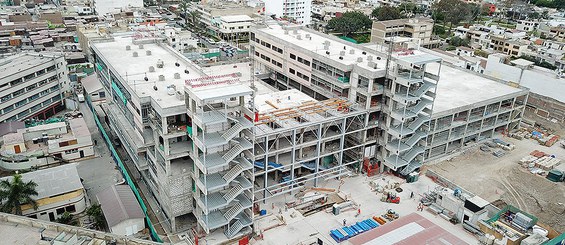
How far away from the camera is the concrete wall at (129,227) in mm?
38406

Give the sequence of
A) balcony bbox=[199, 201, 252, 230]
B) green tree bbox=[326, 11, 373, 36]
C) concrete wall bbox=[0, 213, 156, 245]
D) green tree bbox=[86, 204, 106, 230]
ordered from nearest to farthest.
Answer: concrete wall bbox=[0, 213, 156, 245] → balcony bbox=[199, 201, 252, 230] → green tree bbox=[86, 204, 106, 230] → green tree bbox=[326, 11, 373, 36]

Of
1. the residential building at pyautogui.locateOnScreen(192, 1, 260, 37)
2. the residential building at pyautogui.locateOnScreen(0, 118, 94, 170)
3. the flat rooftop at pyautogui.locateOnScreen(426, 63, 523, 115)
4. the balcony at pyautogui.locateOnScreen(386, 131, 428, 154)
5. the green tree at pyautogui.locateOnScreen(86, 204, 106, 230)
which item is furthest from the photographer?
the residential building at pyautogui.locateOnScreen(192, 1, 260, 37)

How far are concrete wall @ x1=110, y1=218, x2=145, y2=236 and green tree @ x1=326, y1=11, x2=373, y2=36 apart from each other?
9228 centimetres

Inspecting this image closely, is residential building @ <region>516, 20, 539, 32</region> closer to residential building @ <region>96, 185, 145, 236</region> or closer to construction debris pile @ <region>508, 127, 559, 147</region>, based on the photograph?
construction debris pile @ <region>508, 127, 559, 147</region>

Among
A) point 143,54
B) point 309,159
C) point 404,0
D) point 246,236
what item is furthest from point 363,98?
point 404,0

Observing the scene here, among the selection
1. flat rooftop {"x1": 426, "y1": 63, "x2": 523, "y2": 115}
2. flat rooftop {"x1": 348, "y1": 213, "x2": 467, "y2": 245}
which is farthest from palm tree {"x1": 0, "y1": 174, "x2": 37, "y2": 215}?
flat rooftop {"x1": 426, "y1": 63, "x2": 523, "y2": 115}

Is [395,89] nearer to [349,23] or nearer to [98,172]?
[98,172]

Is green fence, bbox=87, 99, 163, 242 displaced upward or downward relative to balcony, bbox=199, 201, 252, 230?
downward

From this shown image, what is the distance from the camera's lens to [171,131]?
1491 inches

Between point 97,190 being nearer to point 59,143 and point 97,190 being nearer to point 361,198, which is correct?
point 59,143

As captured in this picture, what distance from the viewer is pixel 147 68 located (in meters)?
49.2

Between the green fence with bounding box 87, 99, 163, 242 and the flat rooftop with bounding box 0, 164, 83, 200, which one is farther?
the flat rooftop with bounding box 0, 164, 83, 200

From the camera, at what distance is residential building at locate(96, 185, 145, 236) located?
38.6 metres

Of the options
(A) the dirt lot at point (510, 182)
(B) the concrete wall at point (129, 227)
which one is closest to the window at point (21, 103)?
(B) the concrete wall at point (129, 227)
